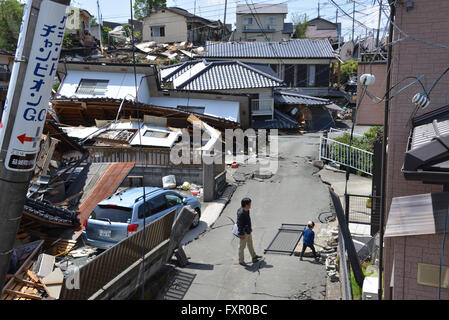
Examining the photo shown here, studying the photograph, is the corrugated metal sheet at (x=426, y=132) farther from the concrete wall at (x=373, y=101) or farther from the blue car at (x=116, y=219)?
the blue car at (x=116, y=219)

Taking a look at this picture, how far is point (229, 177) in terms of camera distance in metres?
17.7

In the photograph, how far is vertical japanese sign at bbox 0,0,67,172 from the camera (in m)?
4.97

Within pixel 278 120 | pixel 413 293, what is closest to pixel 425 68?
pixel 413 293

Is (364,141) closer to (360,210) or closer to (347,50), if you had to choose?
(360,210)

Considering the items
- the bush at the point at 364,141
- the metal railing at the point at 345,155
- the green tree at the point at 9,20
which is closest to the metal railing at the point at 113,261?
the metal railing at the point at 345,155

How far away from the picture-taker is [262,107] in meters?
29.1

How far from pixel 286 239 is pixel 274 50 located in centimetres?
2857

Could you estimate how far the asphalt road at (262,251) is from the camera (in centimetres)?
864

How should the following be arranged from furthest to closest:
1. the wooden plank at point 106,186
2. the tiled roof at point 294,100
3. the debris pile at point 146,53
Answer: the debris pile at point 146,53
the tiled roof at point 294,100
the wooden plank at point 106,186

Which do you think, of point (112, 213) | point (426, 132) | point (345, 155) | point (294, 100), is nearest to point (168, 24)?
point (294, 100)

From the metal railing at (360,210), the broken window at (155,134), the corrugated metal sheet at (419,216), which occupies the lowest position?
the metal railing at (360,210)

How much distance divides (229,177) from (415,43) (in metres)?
11.5

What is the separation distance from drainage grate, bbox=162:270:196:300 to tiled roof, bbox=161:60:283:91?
18.3 metres

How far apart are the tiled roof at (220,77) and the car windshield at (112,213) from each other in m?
16.7
